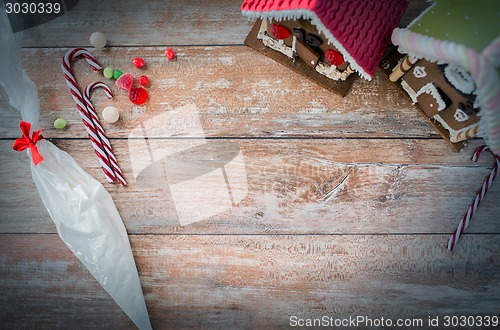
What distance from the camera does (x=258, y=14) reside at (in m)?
1.06

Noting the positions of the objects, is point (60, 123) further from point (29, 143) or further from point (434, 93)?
point (434, 93)

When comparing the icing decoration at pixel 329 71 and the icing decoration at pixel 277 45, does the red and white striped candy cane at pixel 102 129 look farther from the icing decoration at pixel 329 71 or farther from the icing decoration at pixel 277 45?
the icing decoration at pixel 329 71

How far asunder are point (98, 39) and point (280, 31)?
554mm

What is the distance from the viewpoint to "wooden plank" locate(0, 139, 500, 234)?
4.39 feet

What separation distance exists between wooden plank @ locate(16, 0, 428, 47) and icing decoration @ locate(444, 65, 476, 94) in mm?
610

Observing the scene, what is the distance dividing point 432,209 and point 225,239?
0.63 m

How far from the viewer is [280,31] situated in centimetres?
119

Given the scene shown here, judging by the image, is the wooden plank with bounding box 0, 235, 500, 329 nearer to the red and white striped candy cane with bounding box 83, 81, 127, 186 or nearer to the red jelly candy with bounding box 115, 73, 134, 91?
the red and white striped candy cane with bounding box 83, 81, 127, 186

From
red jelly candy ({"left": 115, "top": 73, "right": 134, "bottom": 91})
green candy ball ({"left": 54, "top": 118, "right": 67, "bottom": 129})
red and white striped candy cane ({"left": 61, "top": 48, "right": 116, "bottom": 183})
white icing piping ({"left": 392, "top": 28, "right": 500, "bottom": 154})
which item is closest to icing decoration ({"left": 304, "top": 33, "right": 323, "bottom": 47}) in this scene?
white icing piping ({"left": 392, "top": 28, "right": 500, "bottom": 154})

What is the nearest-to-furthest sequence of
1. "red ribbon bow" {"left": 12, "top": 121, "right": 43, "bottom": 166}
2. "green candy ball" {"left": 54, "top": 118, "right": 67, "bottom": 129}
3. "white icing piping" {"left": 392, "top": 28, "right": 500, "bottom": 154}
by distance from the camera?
"white icing piping" {"left": 392, "top": 28, "right": 500, "bottom": 154}
"red ribbon bow" {"left": 12, "top": 121, "right": 43, "bottom": 166}
"green candy ball" {"left": 54, "top": 118, "right": 67, "bottom": 129}

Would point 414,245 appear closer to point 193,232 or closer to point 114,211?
point 193,232

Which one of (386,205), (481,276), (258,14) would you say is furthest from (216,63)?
(481,276)

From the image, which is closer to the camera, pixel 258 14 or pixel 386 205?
pixel 258 14

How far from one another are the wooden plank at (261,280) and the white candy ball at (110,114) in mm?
365
